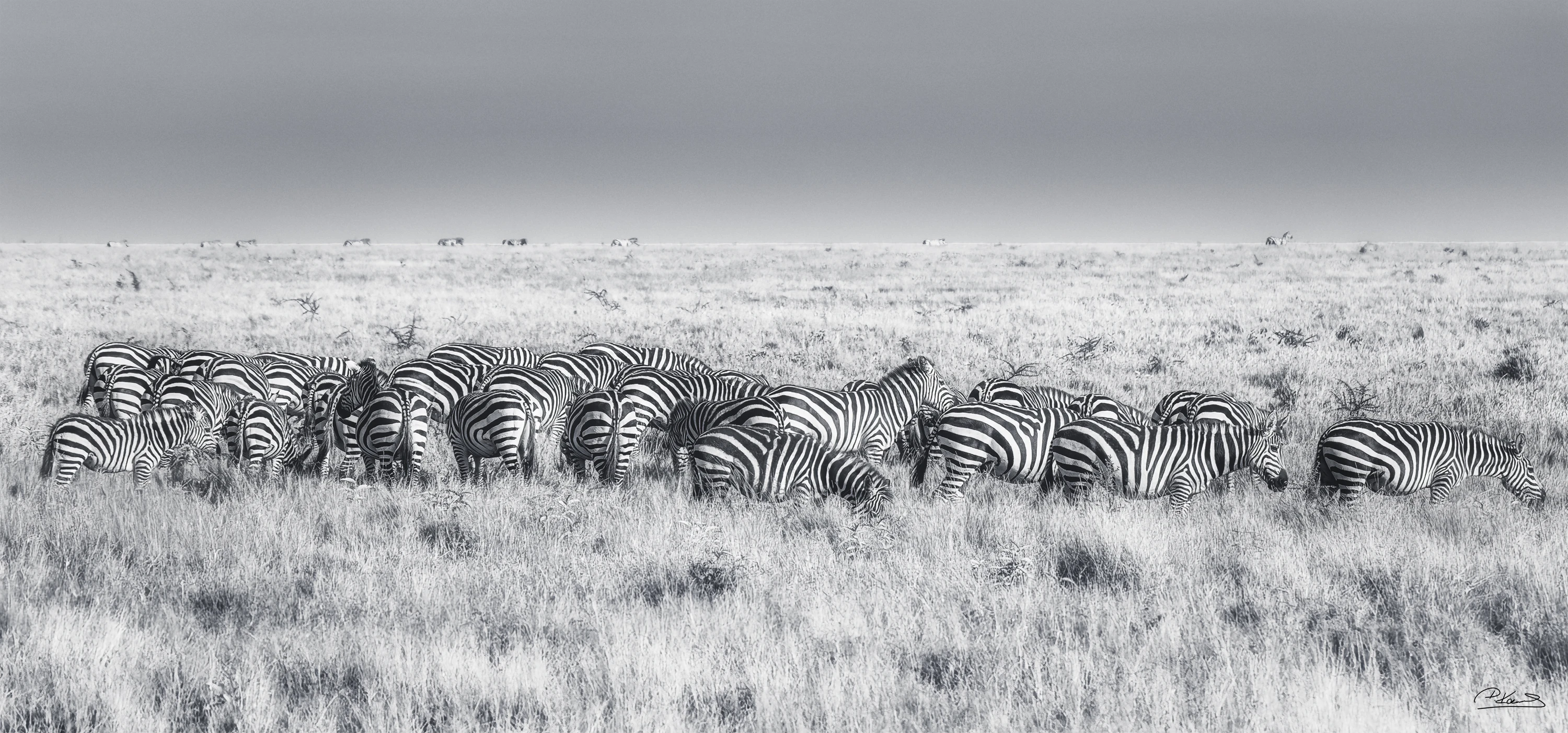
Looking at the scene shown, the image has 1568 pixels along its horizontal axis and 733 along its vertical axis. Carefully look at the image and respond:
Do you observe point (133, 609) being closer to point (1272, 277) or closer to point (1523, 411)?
point (1523, 411)

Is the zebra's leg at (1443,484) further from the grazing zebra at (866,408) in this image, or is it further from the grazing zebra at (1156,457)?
the grazing zebra at (866,408)

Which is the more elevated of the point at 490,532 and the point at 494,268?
the point at 494,268

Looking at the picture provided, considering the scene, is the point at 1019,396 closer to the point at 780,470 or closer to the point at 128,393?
the point at 780,470

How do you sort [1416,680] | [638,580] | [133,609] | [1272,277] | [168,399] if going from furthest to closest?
[1272,277]
[168,399]
[638,580]
[133,609]
[1416,680]

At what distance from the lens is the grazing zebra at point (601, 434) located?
10.6 meters

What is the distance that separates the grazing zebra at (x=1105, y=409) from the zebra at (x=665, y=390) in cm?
448

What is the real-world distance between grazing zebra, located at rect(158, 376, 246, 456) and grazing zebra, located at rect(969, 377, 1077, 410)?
9997 mm

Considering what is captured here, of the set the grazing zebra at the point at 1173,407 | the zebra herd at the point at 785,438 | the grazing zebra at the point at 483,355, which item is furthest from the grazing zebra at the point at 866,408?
the grazing zebra at the point at 483,355

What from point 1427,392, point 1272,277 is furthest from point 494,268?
point 1427,392

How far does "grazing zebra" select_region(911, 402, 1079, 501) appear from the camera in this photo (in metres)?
10.3

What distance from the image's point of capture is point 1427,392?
17375 mm

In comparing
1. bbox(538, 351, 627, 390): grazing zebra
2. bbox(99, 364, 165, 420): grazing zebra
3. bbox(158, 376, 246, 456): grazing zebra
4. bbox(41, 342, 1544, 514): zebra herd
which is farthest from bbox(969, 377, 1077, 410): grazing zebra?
bbox(99, 364, 165, 420): grazing zebra

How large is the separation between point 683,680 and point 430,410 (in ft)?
32.7
